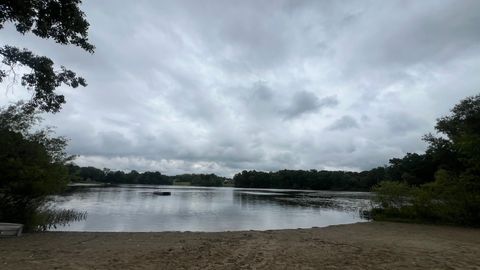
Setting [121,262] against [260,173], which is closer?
[121,262]

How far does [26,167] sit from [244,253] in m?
10.6

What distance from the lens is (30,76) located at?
417 inches

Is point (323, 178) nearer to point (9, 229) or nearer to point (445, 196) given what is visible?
point (445, 196)

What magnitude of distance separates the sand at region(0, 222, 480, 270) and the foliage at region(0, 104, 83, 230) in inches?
134

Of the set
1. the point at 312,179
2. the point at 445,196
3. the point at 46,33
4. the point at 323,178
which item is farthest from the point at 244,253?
the point at 312,179

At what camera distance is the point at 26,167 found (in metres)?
16.0

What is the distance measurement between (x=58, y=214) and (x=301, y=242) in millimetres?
20828

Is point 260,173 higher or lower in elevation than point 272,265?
higher

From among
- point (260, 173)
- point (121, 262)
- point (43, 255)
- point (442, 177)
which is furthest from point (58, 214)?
point (260, 173)

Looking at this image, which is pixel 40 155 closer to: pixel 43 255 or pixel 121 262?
pixel 43 255

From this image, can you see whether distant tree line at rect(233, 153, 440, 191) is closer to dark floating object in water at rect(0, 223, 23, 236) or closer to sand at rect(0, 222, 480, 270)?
sand at rect(0, 222, 480, 270)

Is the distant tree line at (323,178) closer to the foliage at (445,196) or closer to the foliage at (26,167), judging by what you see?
the foliage at (445,196)

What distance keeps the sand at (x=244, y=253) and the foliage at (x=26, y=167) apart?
3.39 m

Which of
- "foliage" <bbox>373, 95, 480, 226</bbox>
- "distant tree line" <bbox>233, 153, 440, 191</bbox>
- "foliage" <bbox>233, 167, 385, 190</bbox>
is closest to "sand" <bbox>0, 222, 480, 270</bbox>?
"foliage" <bbox>373, 95, 480, 226</bbox>
